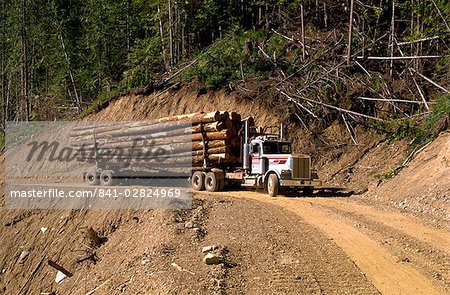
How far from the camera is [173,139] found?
20703mm

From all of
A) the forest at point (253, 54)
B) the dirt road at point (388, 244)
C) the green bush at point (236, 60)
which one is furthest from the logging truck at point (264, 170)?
the green bush at point (236, 60)

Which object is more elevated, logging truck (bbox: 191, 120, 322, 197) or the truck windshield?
the truck windshield

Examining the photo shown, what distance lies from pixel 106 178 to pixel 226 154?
21.3 ft

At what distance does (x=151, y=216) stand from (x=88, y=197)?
507 cm

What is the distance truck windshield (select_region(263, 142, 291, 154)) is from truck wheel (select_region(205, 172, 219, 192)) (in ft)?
8.36

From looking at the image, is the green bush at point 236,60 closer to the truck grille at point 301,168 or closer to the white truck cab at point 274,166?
the white truck cab at point 274,166

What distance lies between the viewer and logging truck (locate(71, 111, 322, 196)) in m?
17.1

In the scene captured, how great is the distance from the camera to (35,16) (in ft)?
151

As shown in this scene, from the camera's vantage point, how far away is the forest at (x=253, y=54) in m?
23.3

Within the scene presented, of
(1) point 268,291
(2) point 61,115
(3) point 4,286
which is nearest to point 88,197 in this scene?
(3) point 4,286

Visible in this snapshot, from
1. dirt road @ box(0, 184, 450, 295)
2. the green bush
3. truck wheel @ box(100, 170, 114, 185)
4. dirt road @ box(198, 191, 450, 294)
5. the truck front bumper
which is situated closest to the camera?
dirt road @ box(0, 184, 450, 295)

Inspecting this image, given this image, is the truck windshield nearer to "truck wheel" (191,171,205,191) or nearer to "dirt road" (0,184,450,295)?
"dirt road" (0,184,450,295)

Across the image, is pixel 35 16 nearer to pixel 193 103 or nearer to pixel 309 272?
pixel 193 103

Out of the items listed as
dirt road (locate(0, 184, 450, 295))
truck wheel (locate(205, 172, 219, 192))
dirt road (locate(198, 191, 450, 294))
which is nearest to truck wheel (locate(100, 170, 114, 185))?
truck wheel (locate(205, 172, 219, 192))
